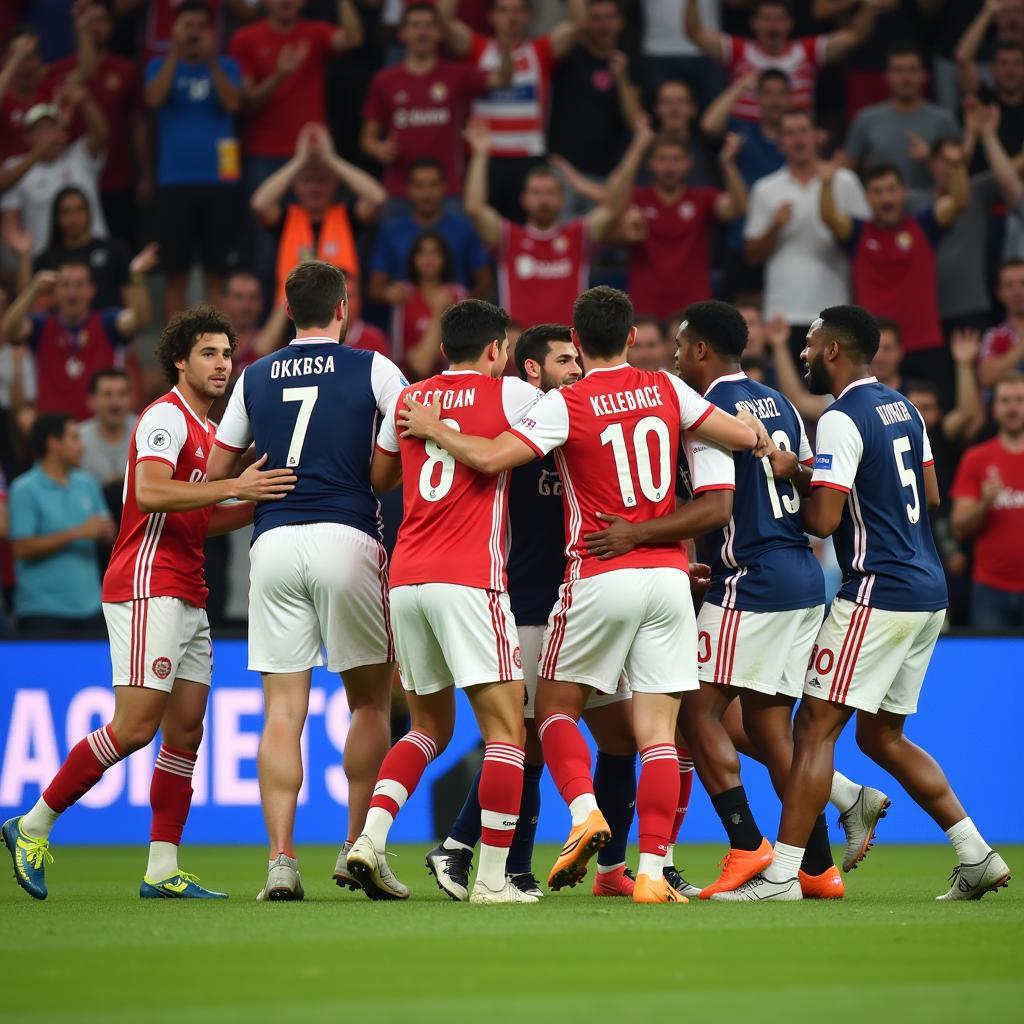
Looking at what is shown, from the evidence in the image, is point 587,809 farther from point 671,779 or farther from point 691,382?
point 691,382

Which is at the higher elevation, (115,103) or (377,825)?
(115,103)

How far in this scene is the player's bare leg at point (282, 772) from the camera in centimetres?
769

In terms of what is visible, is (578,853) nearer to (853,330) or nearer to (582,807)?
(582,807)

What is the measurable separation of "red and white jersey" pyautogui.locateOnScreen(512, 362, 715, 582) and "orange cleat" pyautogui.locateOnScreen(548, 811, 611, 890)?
1.17 m

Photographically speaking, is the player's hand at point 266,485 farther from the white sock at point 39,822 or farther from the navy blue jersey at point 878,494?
the navy blue jersey at point 878,494

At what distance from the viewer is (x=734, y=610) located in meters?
7.86

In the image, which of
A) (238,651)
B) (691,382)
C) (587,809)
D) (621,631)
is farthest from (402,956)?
(238,651)

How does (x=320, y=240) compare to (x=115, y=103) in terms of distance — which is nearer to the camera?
(x=320, y=240)

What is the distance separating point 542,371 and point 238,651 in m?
4.74

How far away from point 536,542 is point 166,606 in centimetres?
173

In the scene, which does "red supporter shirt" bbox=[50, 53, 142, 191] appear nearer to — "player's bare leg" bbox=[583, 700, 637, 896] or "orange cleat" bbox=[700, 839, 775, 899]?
"player's bare leg" bbox=[583, 700, 637, 896]

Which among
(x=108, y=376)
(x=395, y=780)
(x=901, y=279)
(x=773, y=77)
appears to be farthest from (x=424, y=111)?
(x=395, y=780)


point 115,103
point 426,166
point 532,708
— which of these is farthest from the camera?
point 115,103

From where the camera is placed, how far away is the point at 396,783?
752cm
